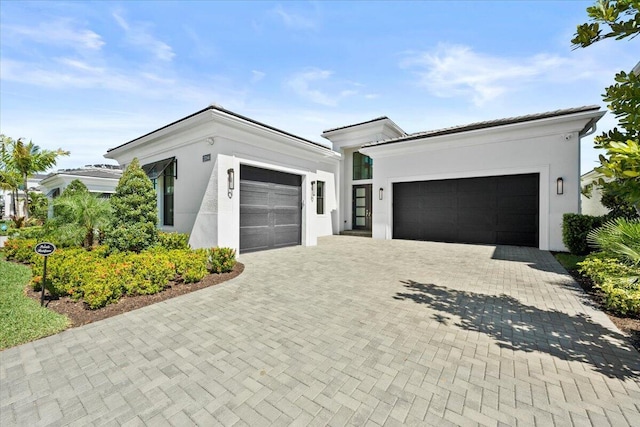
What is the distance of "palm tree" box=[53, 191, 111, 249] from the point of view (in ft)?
27.6

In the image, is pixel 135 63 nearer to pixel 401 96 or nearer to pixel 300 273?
pixel 300 273

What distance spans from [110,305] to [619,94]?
25.5ft

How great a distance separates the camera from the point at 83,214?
8.46 metres

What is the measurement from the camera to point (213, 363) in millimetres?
2928

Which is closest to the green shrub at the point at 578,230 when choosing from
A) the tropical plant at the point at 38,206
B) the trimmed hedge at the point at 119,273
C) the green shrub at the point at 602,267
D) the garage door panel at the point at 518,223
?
the garage door panel at the point at 518,223

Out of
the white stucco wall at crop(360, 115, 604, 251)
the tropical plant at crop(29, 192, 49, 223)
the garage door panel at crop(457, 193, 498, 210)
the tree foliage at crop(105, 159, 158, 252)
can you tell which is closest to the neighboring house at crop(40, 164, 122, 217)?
the tropical plant at crop(29, 192, 49, 223)

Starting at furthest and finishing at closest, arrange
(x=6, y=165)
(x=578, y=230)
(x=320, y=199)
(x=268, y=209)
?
(x=6, y=165) < (x=320, y=199) < (x=268, y=209) < (x=578, y=230)

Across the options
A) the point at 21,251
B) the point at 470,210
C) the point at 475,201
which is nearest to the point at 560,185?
the point at 475,201

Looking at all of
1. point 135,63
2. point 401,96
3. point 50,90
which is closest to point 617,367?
point 401,96

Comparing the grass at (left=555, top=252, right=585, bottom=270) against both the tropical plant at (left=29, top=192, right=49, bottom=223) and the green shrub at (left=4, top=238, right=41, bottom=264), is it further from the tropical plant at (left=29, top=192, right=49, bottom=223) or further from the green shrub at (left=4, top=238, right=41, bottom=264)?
the tropical plant at (left=29, top=192, right=49, bottom=223)

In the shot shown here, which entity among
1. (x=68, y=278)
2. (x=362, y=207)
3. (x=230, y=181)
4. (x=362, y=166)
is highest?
(x=362, y=166)

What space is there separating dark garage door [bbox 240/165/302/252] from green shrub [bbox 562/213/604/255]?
9.92 m

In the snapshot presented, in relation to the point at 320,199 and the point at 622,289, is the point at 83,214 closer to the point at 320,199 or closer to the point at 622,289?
the point at 320,199

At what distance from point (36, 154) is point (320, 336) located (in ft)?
80.0
